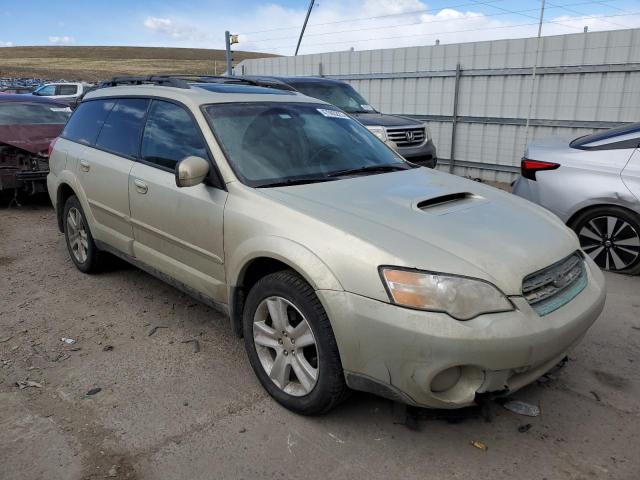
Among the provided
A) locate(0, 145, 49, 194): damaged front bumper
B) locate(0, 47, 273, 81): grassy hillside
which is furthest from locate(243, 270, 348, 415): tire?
locate(0, 47, 273, 81): grassy hillside

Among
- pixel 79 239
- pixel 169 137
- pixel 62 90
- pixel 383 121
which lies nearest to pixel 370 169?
pixel 169 137

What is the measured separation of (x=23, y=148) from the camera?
23.7ft

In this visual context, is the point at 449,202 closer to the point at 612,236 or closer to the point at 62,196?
the point at 612,236

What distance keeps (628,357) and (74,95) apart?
20.1m

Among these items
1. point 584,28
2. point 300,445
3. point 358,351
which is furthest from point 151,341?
point 584,28

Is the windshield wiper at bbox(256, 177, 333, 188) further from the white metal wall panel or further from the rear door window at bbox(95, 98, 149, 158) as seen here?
the white metal wall panel

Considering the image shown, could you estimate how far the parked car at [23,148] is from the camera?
7.20m

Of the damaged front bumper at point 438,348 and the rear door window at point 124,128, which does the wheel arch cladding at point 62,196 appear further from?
the damaged front bumper at point 438,348

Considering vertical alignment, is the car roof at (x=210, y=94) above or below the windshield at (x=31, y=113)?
above

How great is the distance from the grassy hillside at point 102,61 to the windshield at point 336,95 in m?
46.0

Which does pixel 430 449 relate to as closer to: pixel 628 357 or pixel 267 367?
pixel 267 367

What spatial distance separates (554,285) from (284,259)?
1.35 meters

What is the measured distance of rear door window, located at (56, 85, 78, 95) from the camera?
62.2 feet

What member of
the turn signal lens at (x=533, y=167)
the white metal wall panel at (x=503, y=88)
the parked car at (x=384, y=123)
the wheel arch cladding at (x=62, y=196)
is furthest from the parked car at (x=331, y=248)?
the white metal wall panel at (x=503, y=88)
